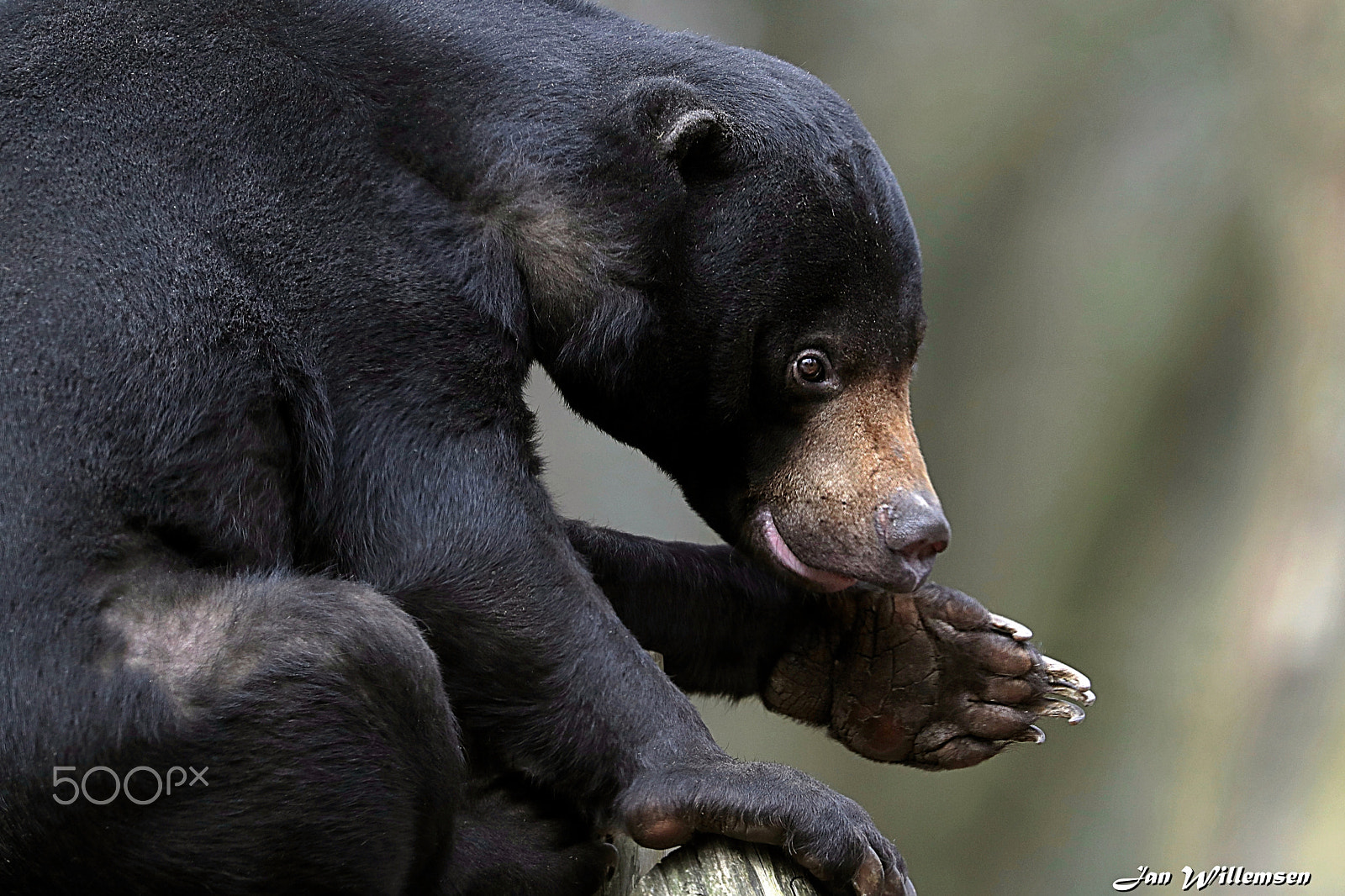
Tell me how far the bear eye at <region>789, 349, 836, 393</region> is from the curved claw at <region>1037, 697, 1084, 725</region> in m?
1.04

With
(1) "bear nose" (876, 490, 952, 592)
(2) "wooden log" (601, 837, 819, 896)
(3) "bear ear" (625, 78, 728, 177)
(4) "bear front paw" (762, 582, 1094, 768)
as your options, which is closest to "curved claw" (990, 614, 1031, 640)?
→ (4) "bear front paw" (762, 582, 1094, 768)

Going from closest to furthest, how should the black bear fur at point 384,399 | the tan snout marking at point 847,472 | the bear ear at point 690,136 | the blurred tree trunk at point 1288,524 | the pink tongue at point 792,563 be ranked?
the black bear fur at point 384,399 → the bear ear at point 690,136 → the tan snout marking at point 847,472 → the pink tongue at point 792,563 → the blurred tree trunk at point 1288,524

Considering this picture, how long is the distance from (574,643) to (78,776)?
103 centimetres

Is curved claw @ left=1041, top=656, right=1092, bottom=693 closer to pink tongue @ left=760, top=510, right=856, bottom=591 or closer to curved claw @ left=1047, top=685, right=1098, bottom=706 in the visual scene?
curved claw @ left=1047, top=685, right=1098, bottom=706

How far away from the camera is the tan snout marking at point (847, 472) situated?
11.2 ft

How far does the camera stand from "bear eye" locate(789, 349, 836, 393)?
135 inches

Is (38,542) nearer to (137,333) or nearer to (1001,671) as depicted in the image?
(137,333)

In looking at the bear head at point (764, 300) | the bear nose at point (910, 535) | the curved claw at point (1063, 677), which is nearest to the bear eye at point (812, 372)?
the bear head at point (764, 300)

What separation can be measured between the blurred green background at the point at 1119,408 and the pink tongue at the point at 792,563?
11.4ft

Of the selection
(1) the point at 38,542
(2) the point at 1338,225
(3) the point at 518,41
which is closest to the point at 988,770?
(2) the point at 1338,225

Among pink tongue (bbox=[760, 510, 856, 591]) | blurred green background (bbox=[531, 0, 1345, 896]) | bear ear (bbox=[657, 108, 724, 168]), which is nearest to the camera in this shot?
bear ear (bbox=[657, 108, 724, 168])

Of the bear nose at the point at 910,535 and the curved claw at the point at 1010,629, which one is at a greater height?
the bear nose at the point at 910,535

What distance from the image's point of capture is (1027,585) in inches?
325

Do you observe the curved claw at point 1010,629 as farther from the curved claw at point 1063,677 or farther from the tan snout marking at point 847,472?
the tan snout marking at point 847,472
